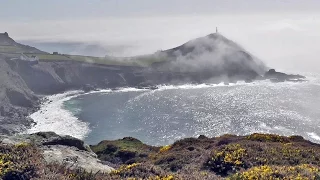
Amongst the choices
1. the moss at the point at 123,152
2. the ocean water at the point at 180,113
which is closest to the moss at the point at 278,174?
the moss at the point at 123,152

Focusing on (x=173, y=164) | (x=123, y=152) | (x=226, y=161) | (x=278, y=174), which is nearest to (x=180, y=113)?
(x=123, y=152)

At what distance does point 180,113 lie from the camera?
13138 centimetres

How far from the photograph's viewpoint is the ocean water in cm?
10506

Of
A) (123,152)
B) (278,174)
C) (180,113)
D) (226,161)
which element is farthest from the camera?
(180,113)

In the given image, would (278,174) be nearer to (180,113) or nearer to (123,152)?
(123,152)

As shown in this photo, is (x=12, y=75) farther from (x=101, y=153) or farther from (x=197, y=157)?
(x=197, y=157)

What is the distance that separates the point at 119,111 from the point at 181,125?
3560cm

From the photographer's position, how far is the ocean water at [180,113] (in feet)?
345

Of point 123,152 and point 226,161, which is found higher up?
point 226,161

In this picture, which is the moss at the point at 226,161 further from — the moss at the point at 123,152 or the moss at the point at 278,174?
the moss at the point at 123,152

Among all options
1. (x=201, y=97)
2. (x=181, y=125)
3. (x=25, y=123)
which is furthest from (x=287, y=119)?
(x=25, y=123)

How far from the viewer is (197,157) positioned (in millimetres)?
23422

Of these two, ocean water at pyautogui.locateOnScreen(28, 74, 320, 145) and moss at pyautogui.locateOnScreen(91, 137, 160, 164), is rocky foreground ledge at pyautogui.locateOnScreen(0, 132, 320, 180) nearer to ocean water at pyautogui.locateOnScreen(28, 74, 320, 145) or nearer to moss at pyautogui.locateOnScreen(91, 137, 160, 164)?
moss at pyautogui.locateOnScreen(91, 137, 160, 164)

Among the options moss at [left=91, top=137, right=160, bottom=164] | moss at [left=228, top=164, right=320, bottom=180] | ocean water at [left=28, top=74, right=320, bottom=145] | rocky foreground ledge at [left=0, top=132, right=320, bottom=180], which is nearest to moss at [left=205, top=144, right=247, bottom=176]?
rocky foreground ledge at [left=0, top=132, right=320, bottom=180]
